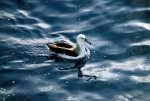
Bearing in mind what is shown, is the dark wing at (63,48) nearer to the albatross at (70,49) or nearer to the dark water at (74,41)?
the albatross at (70,49)

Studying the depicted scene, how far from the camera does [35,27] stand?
19469 mm

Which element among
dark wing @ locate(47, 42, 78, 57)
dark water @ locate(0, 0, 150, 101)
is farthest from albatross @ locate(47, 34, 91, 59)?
dark water @ locate(0, 0, 150, 101)

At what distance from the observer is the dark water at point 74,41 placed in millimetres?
15539

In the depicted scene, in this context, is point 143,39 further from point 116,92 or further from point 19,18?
point 19,18

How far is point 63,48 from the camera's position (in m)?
17.3

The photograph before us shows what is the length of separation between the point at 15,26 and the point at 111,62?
552 cm

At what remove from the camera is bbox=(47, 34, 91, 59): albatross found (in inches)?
683

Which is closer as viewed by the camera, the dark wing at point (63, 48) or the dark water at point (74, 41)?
the dark water at point (74, 41)

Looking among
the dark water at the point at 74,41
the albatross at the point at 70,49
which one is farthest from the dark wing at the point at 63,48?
the dark water at the point at 74,41

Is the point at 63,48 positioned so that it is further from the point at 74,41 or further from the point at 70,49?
the point at 74,41

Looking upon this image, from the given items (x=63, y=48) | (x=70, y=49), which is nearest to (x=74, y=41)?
(x=70, y=49)

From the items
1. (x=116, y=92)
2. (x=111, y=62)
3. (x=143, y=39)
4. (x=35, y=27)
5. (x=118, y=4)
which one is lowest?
(x=116, y=92)

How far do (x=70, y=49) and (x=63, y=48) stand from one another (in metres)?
0.39

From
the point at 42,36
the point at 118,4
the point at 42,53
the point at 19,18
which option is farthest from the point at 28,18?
the point at 118,4
